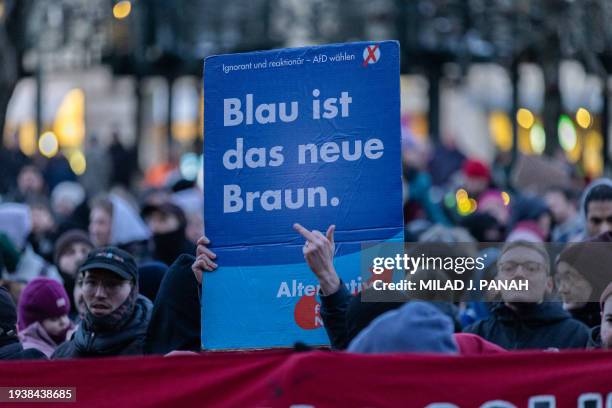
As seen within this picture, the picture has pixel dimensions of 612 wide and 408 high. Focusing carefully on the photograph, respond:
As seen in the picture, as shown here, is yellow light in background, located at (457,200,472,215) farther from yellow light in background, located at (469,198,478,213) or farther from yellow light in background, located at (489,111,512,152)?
yellow light in background, located at (489,111,512,152)

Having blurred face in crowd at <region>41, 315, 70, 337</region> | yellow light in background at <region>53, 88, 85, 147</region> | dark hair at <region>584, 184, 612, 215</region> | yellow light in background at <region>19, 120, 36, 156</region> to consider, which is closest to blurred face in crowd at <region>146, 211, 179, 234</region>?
blurred face in crowd at <region>41, 315, 70, 337</region>

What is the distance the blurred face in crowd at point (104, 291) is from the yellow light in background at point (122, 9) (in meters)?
19.2

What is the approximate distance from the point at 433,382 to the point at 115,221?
6.71 metres

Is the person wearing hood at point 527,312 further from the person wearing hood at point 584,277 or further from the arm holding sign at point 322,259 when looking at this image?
the arm holding sign at point 322,259

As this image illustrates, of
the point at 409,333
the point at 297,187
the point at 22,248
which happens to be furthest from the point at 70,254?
the point at 409,333

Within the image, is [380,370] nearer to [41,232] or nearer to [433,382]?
[433,382]

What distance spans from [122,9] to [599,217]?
17934mm

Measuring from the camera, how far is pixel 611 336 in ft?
22.7

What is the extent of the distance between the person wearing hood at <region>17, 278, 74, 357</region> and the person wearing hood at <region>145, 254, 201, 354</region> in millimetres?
1329

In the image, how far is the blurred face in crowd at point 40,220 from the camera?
571 inches

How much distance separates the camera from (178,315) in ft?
25.1

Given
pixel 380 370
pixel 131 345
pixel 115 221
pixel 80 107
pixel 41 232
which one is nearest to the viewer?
pixel 380 370

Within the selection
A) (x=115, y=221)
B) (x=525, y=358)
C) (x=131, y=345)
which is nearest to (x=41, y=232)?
(x=115, y=221)

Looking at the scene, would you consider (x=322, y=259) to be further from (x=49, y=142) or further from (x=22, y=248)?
(x=49, y=142)
